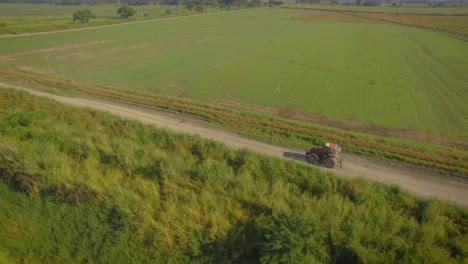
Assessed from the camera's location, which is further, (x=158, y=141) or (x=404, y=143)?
(x=404, y=143)

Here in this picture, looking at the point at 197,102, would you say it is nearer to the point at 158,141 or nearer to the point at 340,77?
the point at 158,141

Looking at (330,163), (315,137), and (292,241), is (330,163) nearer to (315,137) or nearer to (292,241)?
(315,137)

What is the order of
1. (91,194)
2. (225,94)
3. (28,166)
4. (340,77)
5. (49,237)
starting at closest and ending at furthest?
(49,237)
(91,194)
(28,166)
(225,94)
(340,77)

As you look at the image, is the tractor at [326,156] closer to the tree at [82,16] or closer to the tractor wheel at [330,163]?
the tractor wheel at [330,163]

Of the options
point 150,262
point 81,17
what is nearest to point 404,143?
point 150,262

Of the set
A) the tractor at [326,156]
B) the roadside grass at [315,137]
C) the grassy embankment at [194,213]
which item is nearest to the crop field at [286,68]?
the roadside grass at [315,137]

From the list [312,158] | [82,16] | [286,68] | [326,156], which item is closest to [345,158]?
[326,156]

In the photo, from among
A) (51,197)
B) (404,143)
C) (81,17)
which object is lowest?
(404,143)
